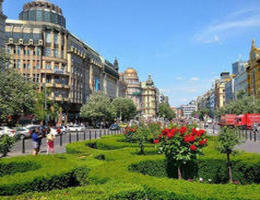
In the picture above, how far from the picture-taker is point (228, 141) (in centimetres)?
1049

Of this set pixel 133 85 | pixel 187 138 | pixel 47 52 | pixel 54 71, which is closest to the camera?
pixel 187 138

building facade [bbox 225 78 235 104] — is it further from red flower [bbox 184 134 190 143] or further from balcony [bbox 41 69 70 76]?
red flower [bbox 184 134 190 143]

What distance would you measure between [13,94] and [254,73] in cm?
8049

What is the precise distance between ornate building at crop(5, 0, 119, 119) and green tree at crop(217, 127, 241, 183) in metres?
55.2

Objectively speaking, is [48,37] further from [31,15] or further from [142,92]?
[142,92]

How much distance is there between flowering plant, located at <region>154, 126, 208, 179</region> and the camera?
9.72 metres

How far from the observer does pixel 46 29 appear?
6681 centimetres

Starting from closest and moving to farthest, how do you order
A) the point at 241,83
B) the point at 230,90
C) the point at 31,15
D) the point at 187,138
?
the point at 187,138
the point at 31,15
the point at 241,83
the point at 230,90

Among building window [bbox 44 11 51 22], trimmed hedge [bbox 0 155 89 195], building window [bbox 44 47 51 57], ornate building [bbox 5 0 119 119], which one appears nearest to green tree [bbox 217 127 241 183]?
trimmed hedge [bbox 0 155 89 195]

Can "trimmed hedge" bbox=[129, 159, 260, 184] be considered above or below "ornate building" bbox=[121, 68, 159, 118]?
below

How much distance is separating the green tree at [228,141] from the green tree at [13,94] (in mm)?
28843

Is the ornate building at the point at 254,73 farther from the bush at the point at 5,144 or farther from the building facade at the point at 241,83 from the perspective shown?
the bush at the point at 5,144

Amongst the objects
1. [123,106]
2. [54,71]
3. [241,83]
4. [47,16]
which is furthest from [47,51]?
[241,83]

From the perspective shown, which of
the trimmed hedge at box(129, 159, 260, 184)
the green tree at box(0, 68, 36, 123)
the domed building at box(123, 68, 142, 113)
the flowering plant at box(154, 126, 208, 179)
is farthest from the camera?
the domed building at box(123, 68, 142, 113)
